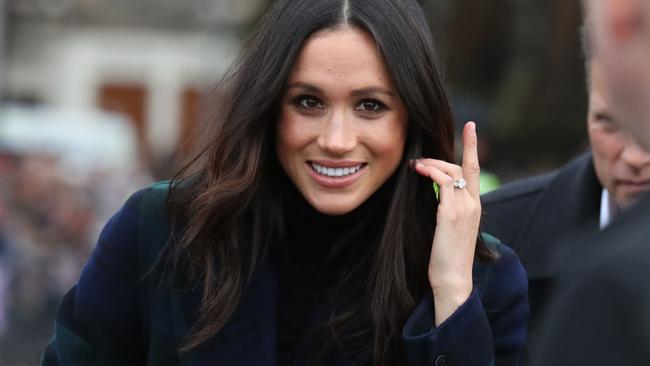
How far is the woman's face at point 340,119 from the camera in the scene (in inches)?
137

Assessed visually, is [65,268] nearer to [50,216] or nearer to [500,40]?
[50,216]

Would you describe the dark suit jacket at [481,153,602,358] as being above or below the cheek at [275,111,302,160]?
below

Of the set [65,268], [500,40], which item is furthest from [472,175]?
[500,40]

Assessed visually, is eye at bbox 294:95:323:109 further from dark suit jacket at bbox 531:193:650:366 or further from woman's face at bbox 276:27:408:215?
dark suit jacket at bbox 531:193:650:366

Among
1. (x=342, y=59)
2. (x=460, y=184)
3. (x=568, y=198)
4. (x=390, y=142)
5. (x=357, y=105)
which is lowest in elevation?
(x=568, y=198)

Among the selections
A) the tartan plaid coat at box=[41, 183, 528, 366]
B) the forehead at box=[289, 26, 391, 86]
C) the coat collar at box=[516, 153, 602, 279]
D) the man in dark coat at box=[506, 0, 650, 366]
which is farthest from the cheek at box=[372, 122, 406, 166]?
the man in dark coat at box=[506, 0, 650, 366]

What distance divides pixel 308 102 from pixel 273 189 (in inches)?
11.7

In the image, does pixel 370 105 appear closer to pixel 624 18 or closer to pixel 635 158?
pixel 635 158

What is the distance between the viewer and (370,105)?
3518 mm

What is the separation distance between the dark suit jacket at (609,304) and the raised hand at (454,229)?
168 centimetres

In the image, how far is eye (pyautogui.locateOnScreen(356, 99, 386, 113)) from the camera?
3508 millimetres

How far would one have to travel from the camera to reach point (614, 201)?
4238mm

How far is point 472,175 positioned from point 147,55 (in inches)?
1365

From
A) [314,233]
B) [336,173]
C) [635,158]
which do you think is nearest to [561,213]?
[635,158]
